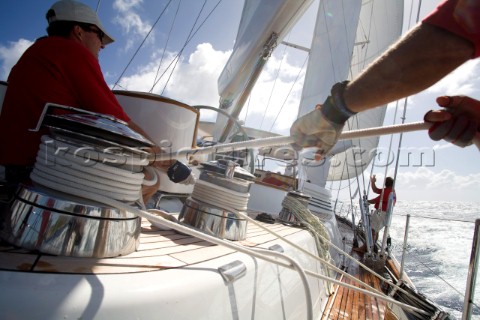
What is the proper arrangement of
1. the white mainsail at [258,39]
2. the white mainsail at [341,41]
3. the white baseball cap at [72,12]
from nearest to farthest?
the white baseball cap at [72,12] < the white mainsail at [258,39] < the white mainsail at [341,41]

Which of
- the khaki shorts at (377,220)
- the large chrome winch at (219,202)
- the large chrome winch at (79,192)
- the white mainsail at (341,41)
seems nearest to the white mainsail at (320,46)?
the white mainsail at (341,41)

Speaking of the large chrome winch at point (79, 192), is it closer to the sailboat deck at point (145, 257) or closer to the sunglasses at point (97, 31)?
the sailboat deck at point (145, 257)

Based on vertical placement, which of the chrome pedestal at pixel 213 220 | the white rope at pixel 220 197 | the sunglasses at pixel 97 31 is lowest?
the chrome pedestal at pixel 213 220

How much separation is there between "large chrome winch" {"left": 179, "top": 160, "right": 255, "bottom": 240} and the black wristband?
2.12 feet

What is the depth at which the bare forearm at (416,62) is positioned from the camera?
723mm

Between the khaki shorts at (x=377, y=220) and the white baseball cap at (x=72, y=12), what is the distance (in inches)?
213

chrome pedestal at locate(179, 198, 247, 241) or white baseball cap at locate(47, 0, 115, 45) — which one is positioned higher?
white baseball cap at locate(47, 0, 115, 45)

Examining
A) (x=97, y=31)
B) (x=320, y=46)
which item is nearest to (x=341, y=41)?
(x=320, y=46)

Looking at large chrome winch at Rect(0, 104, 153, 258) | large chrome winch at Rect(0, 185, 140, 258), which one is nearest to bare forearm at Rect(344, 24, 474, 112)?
large chrome winch at Rect(0, 104, 153, 258)

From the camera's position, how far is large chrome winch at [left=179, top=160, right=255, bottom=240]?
147 cm

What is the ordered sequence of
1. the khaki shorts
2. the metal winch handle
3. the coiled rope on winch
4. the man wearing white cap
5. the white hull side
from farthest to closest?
the khaki shorts, the man wearing white cap, the metal winch handle, the coiled rope on winch, the white hull side

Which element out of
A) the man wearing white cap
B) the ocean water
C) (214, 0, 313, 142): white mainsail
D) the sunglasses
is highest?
(214, 0, 313, 142): white mainsail

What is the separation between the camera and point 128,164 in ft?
3.11

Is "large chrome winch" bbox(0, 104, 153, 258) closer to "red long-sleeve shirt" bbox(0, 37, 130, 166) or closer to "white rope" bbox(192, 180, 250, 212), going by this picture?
"red long-sleeve shirt" bbox(0, 37, 130, 166)
